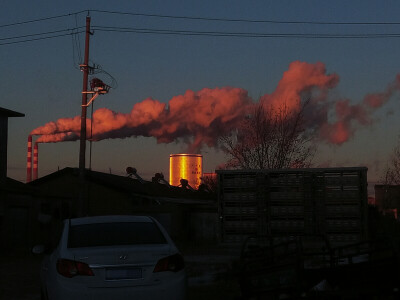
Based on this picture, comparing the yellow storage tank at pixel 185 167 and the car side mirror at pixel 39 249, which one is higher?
the yellow storage tank at pixel 185 167

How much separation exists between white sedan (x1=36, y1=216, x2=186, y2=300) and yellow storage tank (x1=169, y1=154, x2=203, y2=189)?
101m

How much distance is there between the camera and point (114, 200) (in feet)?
149

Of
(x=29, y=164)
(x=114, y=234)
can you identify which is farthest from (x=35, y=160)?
(x=114, y=234)

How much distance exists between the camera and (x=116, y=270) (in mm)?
7688

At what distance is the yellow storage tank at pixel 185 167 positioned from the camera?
360ft

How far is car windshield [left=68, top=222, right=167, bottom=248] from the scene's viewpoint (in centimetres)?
834

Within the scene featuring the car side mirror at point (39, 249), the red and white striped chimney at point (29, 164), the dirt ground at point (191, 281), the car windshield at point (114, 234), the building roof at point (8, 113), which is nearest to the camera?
the car windshield at point (114, 234)

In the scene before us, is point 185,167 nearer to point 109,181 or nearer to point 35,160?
point 35,160

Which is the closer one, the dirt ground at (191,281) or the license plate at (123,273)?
the license plate at (123,273)

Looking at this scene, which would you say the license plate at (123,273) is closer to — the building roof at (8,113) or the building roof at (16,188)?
the building roof at (16,188)

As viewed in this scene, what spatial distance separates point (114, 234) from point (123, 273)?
3.28 feet

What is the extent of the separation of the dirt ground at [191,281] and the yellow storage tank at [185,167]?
85500 millimetres

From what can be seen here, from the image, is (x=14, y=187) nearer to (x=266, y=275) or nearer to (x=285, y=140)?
(x=285, y=140)

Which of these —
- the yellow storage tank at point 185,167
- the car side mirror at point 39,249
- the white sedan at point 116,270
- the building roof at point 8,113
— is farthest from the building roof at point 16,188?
the yellow storage tank at point 185,167
